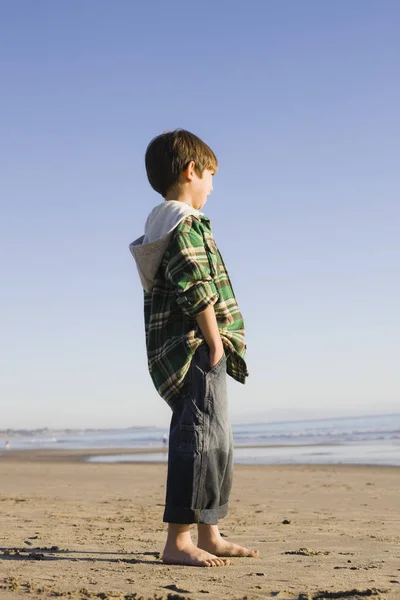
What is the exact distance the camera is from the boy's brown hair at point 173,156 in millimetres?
3854

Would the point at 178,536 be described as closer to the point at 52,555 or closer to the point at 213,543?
the point at 213,543

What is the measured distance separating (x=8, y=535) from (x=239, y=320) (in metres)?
2.26

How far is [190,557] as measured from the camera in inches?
139

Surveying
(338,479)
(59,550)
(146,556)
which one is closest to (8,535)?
(59,550)

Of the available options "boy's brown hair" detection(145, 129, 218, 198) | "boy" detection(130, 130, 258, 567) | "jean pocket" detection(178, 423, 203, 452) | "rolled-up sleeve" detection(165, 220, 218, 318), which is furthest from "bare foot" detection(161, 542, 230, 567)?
"boy's brown hair" detection(145, 129, 218, 198)

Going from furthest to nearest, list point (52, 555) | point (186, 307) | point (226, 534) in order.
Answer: point (226, 534) < point (52, 555) < point (186, 307)

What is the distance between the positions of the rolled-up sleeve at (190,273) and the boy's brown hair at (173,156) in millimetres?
371

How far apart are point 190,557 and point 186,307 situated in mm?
1198

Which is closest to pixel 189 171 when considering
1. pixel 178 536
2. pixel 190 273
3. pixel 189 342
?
pixel 190 273

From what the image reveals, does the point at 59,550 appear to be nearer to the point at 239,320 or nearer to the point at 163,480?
the point at 239,320

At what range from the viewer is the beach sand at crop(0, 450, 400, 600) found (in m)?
3.00

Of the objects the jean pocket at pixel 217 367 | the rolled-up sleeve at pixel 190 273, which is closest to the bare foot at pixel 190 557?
the jean pocket at pixel 217 367

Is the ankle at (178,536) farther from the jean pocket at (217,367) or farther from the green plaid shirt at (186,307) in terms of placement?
the jean pocket at (217,367)

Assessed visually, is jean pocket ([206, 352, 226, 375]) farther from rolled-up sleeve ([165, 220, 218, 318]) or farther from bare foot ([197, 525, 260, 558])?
bare foot ([197, 525, 260, 558])
